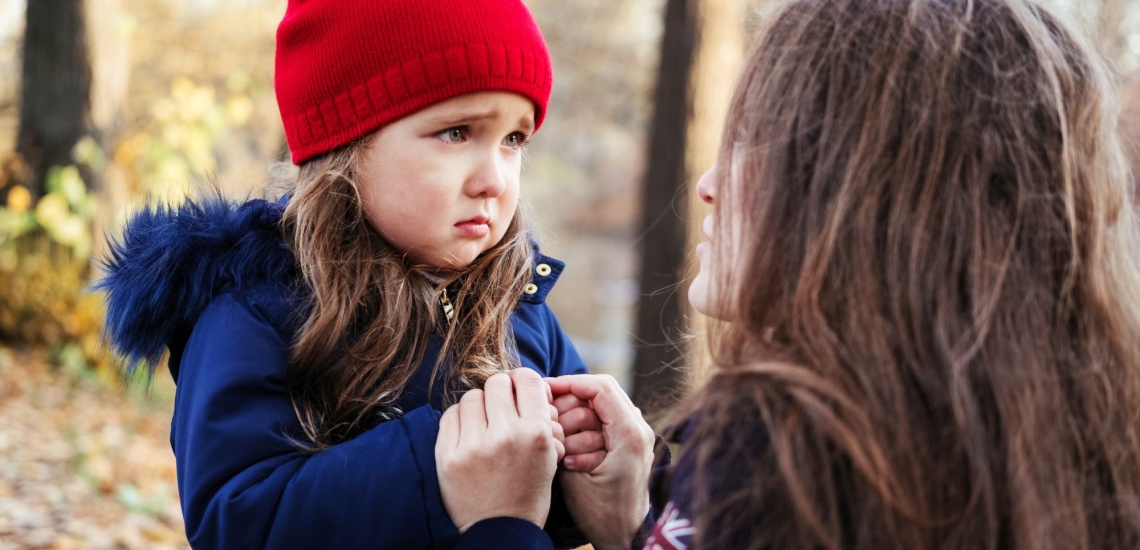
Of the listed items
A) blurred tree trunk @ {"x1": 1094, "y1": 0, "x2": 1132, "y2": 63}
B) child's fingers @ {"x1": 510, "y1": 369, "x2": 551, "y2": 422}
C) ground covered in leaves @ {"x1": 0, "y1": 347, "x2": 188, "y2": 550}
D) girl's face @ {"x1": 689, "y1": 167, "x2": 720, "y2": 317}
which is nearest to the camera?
girl's face @ {"x1": 689, "y1": 167, "x2": 720, "y2": 317}

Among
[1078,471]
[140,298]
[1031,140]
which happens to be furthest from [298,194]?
[1078,471]

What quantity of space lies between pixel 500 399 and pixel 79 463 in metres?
4.38

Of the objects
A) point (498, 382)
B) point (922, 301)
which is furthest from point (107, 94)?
point (922, 301)

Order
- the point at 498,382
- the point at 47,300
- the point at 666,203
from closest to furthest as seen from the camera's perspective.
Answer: the point at 498,382
the point at 666,203
the point at 47,300

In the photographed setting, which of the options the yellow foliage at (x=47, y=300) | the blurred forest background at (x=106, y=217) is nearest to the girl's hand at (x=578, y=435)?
the blurred forest background at (x=106, y=217)

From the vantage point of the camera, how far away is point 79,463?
511cm

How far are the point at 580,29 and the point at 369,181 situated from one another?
45.2ft

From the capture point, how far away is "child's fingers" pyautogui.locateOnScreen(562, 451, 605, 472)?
5.96 ft

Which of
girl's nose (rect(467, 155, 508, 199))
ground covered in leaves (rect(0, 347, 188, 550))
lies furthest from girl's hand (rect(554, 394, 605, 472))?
ground covered in leaves (rect(0, 347, 188, 550))

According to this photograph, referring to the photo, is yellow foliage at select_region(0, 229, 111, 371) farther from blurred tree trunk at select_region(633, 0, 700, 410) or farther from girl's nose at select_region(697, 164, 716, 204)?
girl's nose at select_region(697, 164, 716, 204)

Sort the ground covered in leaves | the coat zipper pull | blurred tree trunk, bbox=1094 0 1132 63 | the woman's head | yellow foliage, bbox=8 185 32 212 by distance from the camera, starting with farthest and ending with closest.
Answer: blurred tree trunk, bbox=1094 0 1132 63
yellow foliage, bbox=8 185 32 212
the ground covered in leaves
the coat zipper pull
the woman's head

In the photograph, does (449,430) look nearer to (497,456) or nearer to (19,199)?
(497,456)

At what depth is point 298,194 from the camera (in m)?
1.95

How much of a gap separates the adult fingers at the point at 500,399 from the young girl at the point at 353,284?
82mm
